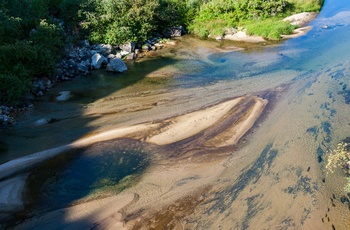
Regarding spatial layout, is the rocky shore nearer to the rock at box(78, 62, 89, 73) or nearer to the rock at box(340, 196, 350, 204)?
the rock at box(78, 62, 89, 73)

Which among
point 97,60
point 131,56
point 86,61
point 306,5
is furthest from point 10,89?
point 306,5

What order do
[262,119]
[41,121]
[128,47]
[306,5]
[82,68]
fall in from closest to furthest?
Result: [262,119]
[41,121]
[82,68]
[128,47]
[306,5]

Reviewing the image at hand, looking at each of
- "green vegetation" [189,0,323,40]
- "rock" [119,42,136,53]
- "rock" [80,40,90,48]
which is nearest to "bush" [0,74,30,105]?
"rock" [80,40,90,48]

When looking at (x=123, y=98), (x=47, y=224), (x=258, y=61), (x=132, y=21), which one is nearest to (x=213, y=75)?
(x=258, y=61)

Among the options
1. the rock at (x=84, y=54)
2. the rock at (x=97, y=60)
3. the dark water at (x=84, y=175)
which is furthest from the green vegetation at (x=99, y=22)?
the dark water at (x=84, y=175)

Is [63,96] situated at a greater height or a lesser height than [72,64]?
lesser

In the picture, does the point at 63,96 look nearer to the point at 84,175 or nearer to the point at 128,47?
the point at 84,175

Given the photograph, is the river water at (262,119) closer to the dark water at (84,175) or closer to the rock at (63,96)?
the dark water at (84,175)
